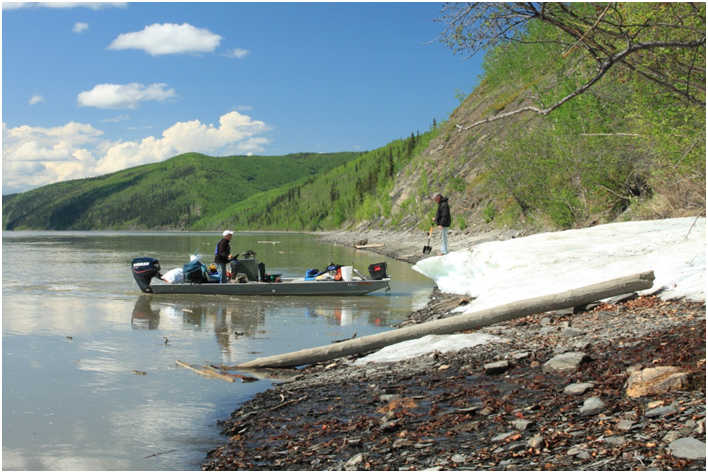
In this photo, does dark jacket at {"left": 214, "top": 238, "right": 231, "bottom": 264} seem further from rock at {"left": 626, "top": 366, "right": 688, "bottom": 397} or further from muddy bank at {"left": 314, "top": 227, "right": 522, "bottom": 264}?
rock at {"left": 626, "top": 366, "right": 688, "bottom": 397}

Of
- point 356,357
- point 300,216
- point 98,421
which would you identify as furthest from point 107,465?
point 300,216

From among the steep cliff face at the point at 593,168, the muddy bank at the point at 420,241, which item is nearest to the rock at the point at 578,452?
the steep cliff face at the point at 593,168

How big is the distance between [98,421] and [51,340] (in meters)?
6.54

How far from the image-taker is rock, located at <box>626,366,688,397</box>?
554 cm

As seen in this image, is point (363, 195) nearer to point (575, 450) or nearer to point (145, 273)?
point (145, 273)

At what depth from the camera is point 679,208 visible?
19.5 m

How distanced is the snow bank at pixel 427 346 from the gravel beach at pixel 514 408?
0.25 metres

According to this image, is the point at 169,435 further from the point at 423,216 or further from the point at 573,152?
the point at 423,216

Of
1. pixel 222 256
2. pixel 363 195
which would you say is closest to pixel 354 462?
pixel 222 256

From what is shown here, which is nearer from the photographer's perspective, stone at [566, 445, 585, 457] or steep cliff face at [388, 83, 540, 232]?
stone at [566, 445, 585, 457]

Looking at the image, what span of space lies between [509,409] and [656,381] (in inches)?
53.6

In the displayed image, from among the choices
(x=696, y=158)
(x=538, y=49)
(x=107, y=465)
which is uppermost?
(x=538, y=49)

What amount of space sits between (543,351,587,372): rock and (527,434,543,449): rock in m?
1.92

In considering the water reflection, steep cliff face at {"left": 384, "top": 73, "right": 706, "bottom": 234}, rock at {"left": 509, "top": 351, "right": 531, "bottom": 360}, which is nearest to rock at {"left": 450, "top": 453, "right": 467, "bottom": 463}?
rock at {"left": 509, "top": 351, "right": 531, "bottom": 360}
